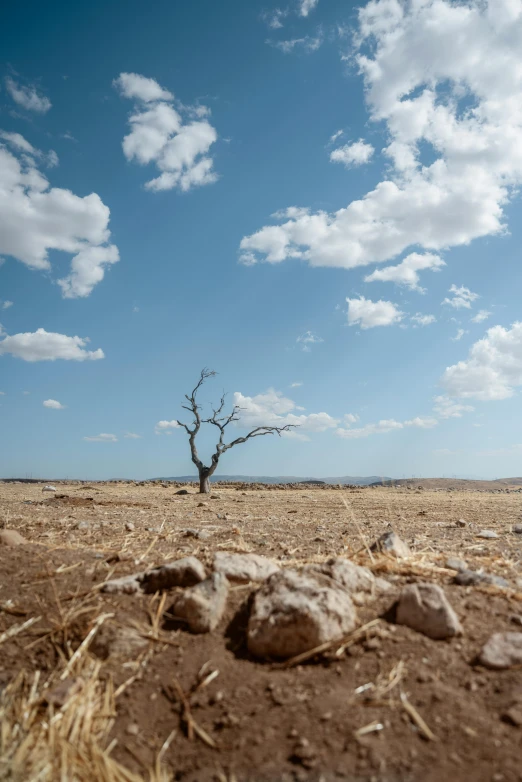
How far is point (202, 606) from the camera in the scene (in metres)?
2.78

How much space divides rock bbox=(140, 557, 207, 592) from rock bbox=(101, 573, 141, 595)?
0.17 feet

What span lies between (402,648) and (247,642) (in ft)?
2.47

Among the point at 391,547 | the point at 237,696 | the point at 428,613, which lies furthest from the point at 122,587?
the point at 391,547

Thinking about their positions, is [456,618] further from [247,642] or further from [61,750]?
[61,750]

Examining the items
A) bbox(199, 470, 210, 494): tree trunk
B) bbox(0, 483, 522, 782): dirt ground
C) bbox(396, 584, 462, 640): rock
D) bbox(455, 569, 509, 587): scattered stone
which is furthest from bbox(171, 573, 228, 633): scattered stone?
bbox(199, 470, 210, 494): tree trunk

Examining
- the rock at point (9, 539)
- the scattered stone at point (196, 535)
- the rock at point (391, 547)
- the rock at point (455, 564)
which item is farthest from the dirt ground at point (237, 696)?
the scattered stone at point (196, 535)

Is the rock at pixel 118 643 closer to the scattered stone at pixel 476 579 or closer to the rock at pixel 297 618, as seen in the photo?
the rock at pixel 297 618

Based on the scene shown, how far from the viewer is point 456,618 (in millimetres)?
2555

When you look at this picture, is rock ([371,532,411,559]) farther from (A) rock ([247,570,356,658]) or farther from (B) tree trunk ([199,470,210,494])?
(B) tree trunk ([199,470,210,494])

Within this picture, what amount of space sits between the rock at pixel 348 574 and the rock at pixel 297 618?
182 mm

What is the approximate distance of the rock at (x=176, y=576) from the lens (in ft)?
10.2

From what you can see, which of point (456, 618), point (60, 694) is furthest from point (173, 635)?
point (456, 618)

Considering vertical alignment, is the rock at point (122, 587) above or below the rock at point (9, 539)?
below

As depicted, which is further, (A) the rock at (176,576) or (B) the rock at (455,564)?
(B) the rock at (455,564)
